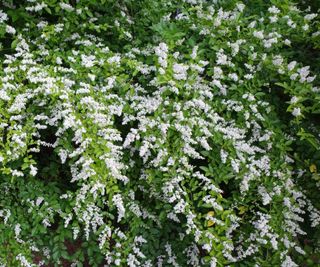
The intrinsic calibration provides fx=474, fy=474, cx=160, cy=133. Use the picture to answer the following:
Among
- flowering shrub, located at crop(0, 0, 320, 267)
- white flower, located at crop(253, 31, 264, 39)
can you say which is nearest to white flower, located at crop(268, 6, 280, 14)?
flowering shrub, located at crop(0, 0, 320, 267)

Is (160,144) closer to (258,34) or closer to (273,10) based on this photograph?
(258,34)

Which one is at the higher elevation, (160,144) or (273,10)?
(273,10)

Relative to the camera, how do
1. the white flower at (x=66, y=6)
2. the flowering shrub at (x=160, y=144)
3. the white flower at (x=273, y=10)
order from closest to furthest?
the flowering shrub at (x=160, y=144), the white flower at (x=66, y=6), the white flower at (x=273, y=10)

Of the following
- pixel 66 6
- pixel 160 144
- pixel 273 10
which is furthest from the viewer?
pixel 273 10

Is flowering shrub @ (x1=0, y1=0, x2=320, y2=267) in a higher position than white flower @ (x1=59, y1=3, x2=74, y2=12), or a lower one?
lower

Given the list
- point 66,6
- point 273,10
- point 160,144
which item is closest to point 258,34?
point 273,10

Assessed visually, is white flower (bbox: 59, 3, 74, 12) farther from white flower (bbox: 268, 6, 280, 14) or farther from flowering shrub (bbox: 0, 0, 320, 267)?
white flower (bbox: 268, 6, 280, 14)

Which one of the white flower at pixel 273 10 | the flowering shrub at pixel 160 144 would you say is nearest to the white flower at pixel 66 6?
the flowering shrub at pixel 160 144

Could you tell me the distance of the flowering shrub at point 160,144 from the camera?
2.90 metres

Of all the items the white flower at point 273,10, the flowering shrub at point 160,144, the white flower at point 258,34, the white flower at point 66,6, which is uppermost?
the white flower at point 273,10

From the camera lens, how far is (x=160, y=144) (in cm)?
290

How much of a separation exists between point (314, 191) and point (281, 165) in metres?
0.38

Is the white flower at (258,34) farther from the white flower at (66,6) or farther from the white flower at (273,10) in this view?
the white flower at (66,6)

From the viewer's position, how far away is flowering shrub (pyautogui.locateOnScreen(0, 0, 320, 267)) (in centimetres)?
290
